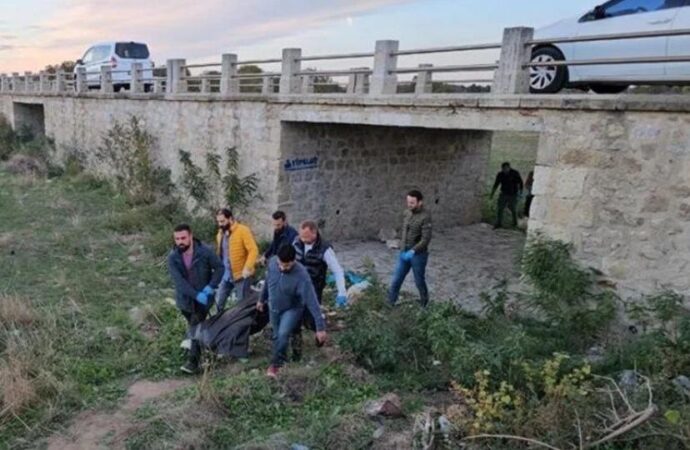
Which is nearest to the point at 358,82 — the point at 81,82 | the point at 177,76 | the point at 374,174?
the point at 374,174

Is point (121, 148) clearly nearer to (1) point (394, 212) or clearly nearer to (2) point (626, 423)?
(1) point (394, 212)

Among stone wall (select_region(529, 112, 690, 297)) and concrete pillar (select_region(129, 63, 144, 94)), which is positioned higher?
concrete pillar (select_region(129, 63, 144, 94))

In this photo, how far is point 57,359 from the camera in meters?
6.48

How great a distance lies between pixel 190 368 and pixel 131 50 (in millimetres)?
18633

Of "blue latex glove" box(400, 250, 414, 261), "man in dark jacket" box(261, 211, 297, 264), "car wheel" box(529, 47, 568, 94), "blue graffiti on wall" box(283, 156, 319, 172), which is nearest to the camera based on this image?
"man in dark jacket" box(261, 211, 297, 264)

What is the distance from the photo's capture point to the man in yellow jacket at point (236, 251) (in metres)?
7.31

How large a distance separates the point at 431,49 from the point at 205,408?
5.78 m

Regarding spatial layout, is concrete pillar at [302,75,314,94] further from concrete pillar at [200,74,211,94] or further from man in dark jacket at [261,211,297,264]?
man in dark jacket at [261,211,297,264]

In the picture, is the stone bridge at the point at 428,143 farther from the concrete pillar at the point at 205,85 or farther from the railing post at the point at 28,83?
the railing post at the point at 28,83

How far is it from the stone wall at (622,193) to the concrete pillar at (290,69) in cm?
540

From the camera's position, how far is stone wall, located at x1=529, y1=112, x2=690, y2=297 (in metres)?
6.71

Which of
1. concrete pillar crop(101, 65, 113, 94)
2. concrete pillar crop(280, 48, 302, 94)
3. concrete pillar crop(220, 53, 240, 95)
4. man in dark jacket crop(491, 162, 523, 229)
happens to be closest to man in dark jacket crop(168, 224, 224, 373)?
concrete pillar crop(280, 48, 302, 94)

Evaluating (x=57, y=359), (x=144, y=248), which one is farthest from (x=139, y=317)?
(x=144, y=248)

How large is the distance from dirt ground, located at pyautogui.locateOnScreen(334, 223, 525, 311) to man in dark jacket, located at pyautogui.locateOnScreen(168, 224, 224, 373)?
3926 millimetres
